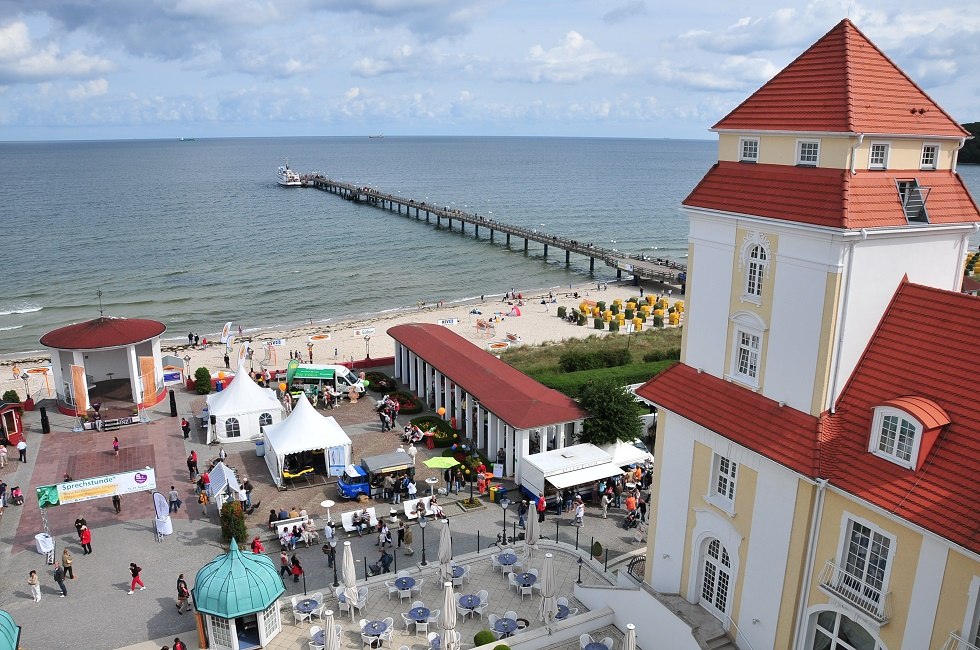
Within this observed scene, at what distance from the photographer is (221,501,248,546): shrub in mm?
22219

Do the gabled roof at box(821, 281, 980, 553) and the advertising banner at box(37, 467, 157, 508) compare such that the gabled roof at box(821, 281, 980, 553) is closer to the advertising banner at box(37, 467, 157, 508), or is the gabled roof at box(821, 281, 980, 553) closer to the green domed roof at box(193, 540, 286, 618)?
the green domed roof at box(193, 540, 286, 618)

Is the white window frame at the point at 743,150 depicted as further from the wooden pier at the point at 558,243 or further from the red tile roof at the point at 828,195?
the wooden pier at the point at 558,243

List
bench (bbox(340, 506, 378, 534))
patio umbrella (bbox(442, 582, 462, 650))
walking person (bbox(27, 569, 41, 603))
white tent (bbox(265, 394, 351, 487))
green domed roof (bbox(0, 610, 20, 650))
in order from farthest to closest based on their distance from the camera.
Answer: white tent (bbox(265, 394, 351, 487))
bench (bbox(340, 506, 378, 534))
walking person (bbox(27, 569, 41, 603))
patio umbrella (bbox(442, 582, 462, 650))
green domed roof (bbox(0, 610, 20, 650))

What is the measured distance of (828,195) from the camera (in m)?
13.6

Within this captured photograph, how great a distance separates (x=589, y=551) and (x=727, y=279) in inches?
406

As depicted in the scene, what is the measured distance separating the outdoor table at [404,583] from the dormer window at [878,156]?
1476cm

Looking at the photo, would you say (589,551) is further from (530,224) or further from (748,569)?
(530,224)

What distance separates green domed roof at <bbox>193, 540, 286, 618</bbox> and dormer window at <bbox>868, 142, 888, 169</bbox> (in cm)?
1612

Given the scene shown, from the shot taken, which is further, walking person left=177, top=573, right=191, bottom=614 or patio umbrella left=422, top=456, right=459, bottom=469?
patio umbrella left=422, top=456, right=459, bottom=469

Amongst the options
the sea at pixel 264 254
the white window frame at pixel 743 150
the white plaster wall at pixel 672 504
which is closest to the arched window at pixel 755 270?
the white window frame at pixel 743 150

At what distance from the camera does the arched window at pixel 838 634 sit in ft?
44.7

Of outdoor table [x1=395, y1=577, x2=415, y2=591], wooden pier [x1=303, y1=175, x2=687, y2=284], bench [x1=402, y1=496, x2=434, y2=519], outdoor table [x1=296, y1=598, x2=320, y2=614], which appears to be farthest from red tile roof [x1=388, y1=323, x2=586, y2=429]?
wooden pier [x1=303, y1=175, x2=687, y2=284]

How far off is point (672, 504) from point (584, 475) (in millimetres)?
7006

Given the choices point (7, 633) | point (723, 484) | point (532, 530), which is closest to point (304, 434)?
point (532, 530)
